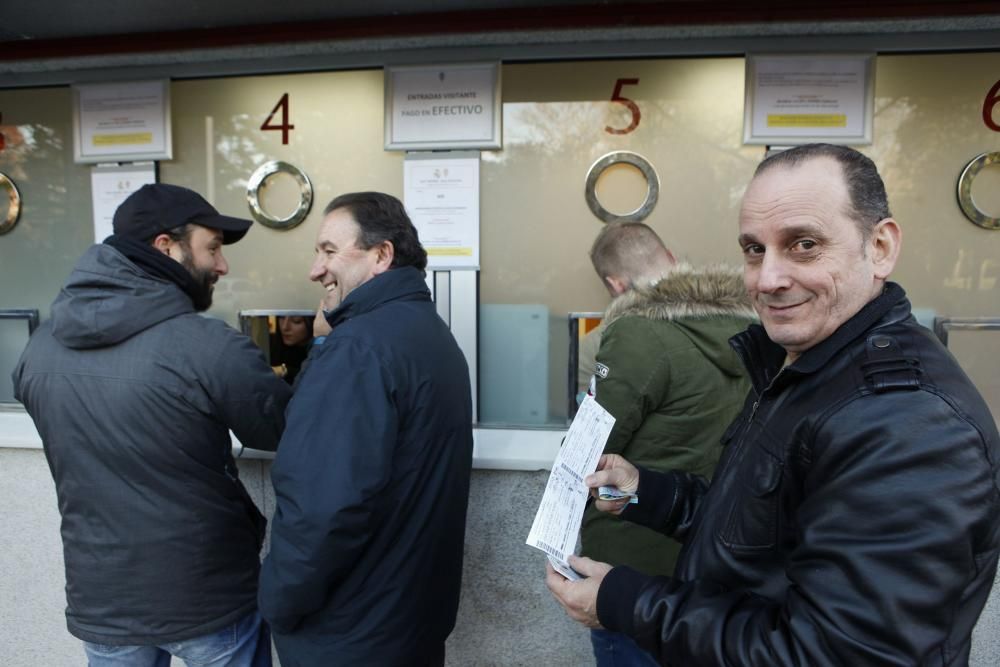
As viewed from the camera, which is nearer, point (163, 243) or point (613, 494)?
point (613, 494)

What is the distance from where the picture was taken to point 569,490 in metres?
1.23

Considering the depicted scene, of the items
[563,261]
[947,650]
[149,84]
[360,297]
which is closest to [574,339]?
[563,261]

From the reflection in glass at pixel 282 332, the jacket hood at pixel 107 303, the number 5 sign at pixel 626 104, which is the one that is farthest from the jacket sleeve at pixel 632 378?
the reflection in glass at pixel 282 332

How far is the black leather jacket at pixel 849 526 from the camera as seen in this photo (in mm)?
714

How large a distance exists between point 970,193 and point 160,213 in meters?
3.38

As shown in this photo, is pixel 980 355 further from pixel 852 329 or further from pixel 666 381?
pixel 852 329

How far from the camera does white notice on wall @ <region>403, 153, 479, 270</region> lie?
9.51 ft

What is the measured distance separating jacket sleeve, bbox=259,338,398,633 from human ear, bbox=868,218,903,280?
3.38ft

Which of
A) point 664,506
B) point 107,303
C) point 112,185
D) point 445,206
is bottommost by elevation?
point 664,506

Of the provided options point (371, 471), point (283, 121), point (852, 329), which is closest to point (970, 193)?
point (852, 329)

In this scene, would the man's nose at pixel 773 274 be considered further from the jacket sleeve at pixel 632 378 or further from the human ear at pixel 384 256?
the human ear at pixel 384 256

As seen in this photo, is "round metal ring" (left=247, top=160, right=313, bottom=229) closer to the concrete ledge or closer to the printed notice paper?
the concrete ledge

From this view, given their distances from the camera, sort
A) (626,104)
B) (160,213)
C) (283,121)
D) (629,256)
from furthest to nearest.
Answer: (283,121) < (626,104) < (629,256) < (160,213)

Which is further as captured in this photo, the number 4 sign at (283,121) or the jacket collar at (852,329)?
the number 4 sign at (283,121)
